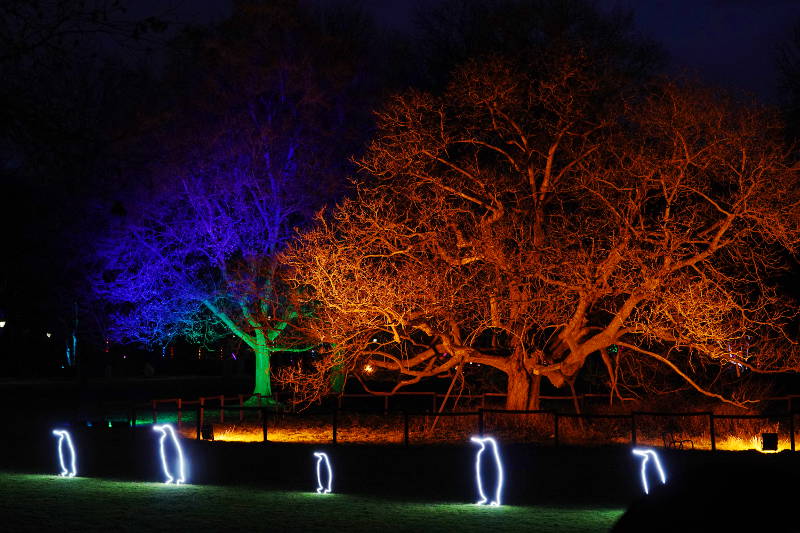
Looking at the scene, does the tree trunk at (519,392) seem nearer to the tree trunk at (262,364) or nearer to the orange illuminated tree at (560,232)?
the orange illuminated tree at (560,232)

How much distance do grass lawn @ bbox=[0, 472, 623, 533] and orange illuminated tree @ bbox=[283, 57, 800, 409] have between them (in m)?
7.15

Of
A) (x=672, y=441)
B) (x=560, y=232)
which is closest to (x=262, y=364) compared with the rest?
(x=560, y=232)

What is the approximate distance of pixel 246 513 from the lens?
44.4ft

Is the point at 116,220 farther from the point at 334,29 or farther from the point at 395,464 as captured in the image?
the point at 395,464

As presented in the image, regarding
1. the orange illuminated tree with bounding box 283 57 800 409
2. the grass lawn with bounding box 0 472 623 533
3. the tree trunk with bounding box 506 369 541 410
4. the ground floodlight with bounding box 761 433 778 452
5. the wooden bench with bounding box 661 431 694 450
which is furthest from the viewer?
the tree trunk with bounding box 506 369 541 410

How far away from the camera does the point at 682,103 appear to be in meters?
21.6

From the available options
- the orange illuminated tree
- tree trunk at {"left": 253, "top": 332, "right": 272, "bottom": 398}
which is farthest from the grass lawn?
tree trunk at {"left": 253, "top": 332, "right": 272, "bottom": 398}

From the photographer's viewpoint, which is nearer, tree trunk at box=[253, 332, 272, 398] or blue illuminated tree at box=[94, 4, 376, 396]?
blue illuminated tree at box=[94, 4, 376, 396]

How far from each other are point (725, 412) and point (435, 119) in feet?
35.8

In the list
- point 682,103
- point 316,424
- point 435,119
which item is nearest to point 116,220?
point 316,424

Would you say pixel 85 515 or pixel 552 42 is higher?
pixel 552 42

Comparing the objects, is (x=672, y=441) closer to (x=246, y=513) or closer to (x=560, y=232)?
(x=560, y=232)

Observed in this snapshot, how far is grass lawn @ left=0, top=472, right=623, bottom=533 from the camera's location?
40.6ft

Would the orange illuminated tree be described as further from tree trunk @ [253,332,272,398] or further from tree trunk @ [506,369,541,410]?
tree trunk @ [253,332,272,398]
